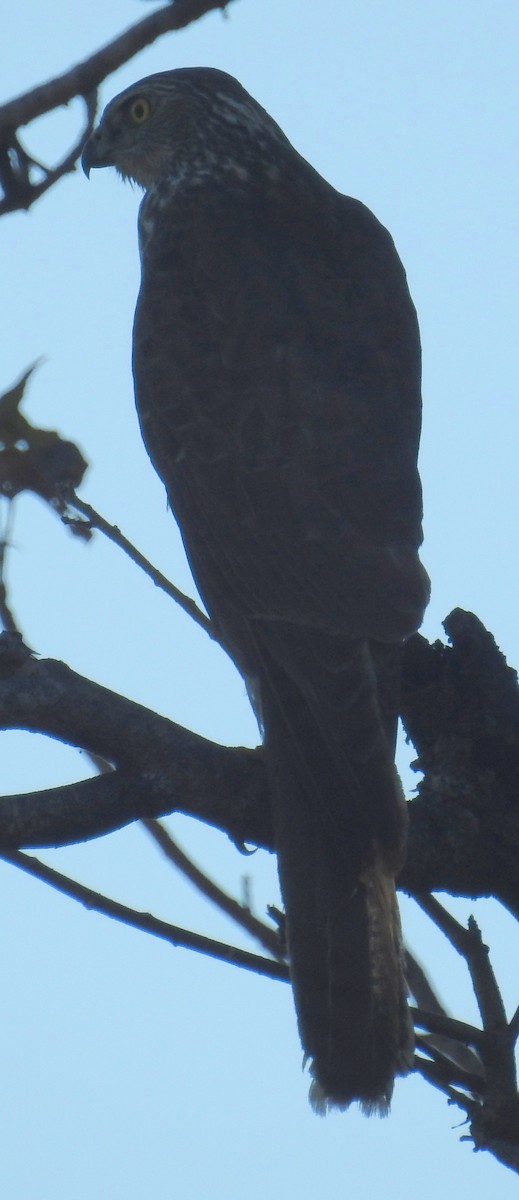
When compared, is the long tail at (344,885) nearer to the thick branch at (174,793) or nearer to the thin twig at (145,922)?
the thick branch at (174,793)

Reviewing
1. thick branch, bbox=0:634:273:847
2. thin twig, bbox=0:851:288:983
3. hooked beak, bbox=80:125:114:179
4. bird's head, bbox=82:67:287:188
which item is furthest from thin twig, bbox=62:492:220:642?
hooked beak, bbox=80:125:114:179

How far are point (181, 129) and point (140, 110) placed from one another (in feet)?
1.09

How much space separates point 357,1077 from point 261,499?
1442 millimetres

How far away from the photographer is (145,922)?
2.67 metres

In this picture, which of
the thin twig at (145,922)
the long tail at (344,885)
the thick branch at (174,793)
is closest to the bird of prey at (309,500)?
the long tail at (344,885)

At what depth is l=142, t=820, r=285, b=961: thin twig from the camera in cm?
303

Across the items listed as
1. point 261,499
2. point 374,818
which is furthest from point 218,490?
point 374,818

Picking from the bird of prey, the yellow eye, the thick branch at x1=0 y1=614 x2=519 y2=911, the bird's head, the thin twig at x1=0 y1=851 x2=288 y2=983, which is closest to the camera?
the thin twig at x1=0 y1=851 x2=288 y2=983

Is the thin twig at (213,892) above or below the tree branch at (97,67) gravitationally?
below

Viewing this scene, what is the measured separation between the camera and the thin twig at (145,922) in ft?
8.65

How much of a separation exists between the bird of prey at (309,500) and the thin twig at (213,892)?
0.07 metres

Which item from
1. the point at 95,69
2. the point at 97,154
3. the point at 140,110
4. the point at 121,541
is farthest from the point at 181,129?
the point at 95,69

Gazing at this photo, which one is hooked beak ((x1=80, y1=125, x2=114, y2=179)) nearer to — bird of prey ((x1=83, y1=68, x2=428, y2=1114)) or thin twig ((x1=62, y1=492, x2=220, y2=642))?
bird of prey ((x1=83, y1=68, x2=428, y2=1114))

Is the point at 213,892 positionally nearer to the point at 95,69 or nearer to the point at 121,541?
the point at 121,541
